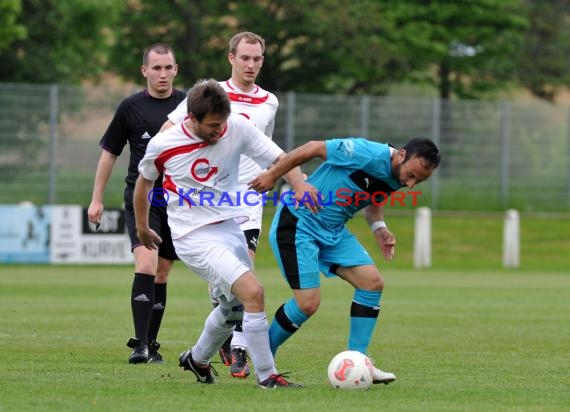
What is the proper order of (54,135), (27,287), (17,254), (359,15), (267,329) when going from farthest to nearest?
(359,15)
(54,135)
(17,254)
(27,287)
(267,329)

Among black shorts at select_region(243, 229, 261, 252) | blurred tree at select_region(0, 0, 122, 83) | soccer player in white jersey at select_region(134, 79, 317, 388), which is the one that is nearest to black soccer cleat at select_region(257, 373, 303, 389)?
soccer player in white jersey at select_region(134, 79, 317, 388)

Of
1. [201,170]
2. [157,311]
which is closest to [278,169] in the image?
[201,170]

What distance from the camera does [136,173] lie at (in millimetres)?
9961

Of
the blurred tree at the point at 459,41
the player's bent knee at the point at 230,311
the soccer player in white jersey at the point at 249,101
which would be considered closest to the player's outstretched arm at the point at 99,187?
the soccer player in white jersey at the point at 249,101

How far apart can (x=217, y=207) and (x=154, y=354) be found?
89.4 inches

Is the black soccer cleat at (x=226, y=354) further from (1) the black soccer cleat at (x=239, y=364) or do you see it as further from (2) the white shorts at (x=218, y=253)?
(2) the white shorts at (x=218, y=253)

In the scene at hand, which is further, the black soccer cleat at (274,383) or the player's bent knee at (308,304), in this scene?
the player's bent knee at (308,304)

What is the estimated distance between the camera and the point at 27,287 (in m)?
20.0

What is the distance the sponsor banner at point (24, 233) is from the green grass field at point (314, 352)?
206 inches

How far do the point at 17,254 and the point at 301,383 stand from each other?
62.5 ft

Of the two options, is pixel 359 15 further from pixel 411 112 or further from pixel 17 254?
pixel 17 254

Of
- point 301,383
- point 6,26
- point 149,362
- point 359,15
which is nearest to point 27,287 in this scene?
point 149,362

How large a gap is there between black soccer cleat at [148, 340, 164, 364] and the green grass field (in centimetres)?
9

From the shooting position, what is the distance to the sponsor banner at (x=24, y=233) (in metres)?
26.2
